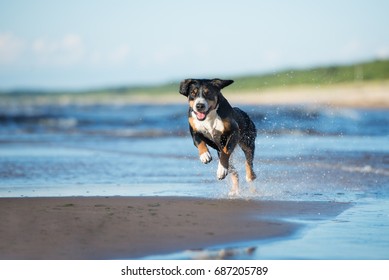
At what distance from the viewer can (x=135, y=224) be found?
776 cm

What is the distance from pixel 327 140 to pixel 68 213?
1156 centimetres

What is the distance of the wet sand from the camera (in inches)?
265

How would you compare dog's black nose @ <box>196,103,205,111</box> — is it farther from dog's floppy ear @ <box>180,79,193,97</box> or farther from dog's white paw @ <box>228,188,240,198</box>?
dog's white paw @ <box>228,188,240,198</box>

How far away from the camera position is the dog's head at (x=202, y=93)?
941 centimetres

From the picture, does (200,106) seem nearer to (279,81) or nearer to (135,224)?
(135,224)

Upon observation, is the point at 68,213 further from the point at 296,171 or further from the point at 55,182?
the point at 296,171

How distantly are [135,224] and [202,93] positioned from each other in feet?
7.54

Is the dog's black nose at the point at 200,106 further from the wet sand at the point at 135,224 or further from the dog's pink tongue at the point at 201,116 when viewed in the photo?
the wet sand at the point at 135,224

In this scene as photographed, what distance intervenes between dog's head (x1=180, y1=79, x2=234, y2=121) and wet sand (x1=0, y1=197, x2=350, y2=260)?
39.9 inches

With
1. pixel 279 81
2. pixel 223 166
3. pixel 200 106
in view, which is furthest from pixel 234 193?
pixel 279 81

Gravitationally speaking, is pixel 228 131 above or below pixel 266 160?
above

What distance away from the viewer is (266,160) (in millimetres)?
14195

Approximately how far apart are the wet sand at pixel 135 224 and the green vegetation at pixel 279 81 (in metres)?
2.65
